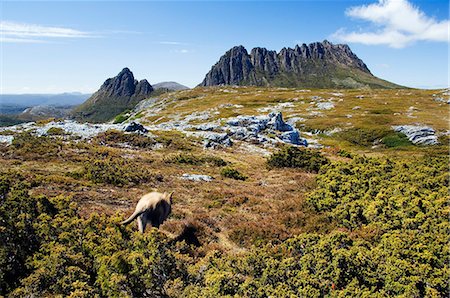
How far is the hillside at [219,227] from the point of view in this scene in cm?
858

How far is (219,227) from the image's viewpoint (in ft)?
52.6

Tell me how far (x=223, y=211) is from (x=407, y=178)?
11361 millimetres

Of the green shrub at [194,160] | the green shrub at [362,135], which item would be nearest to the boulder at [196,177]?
the green shrub at [194,160]

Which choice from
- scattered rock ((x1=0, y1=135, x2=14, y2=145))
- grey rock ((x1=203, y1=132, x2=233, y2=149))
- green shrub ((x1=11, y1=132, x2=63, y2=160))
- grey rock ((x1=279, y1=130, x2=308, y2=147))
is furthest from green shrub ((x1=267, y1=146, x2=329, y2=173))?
scattered rock ((x1=0, y1=135, x2=14, y2=145))

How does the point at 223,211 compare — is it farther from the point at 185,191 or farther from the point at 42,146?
the point at 42,146

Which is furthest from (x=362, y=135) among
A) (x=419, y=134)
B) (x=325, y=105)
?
(x=325, y=105)

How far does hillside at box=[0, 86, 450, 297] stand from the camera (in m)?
8.58

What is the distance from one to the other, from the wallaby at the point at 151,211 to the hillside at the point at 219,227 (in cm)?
65

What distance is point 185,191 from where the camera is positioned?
70.8 feet

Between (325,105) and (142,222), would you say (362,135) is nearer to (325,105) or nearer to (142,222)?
(325,105)

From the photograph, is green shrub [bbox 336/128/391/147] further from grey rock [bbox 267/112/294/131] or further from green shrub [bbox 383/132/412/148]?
grey rock [bbox 267/112/294/131]

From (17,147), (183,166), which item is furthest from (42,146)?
(183,166)

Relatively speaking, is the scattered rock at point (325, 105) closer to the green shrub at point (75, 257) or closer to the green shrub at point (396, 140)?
the green shrub at point (396, 140)

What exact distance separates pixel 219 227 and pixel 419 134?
6222 cm
